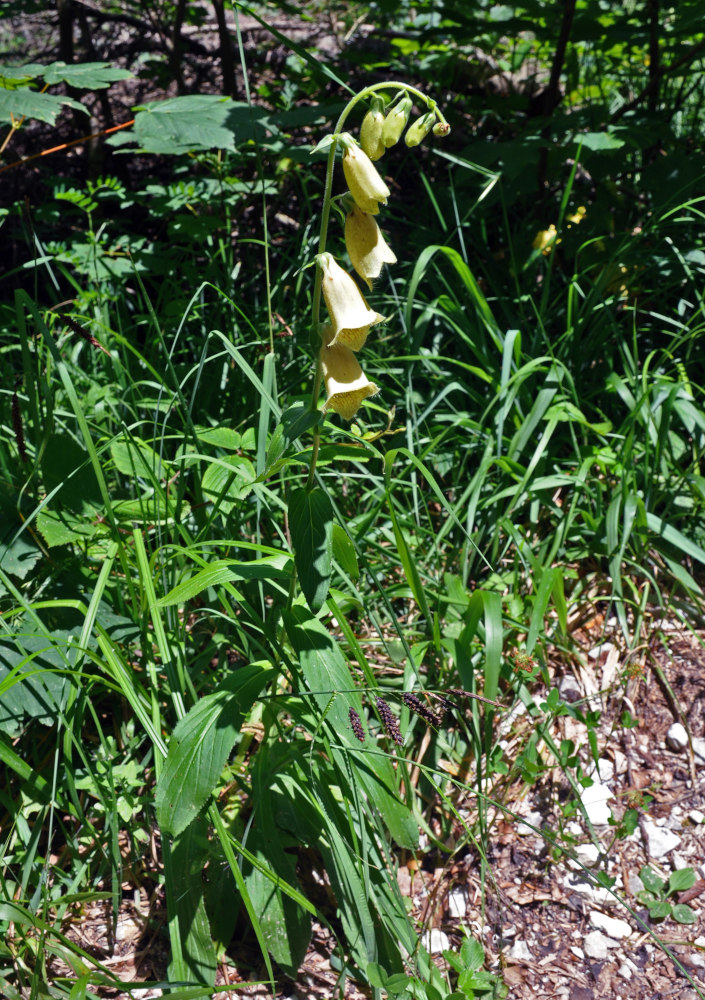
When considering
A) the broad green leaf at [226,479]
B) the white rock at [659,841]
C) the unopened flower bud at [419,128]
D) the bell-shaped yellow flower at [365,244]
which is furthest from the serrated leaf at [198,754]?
the white rock at [659,841]

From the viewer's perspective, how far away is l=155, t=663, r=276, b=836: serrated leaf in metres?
1.40

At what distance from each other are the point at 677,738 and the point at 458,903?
758mm

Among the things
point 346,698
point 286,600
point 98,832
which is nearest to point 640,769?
point 346,698

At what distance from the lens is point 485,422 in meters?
2.56

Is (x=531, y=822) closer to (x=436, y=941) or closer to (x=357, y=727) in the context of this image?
(x=436, y=941)

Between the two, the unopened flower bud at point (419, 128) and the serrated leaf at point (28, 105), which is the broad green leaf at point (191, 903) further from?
the serrated leaf at point (28, 105)

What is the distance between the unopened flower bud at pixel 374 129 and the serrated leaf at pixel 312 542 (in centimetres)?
58

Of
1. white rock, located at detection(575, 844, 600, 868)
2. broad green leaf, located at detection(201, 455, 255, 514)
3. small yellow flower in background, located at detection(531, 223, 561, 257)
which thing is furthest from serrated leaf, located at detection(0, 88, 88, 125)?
white rock, located at detection(575, 844, 600, 868)

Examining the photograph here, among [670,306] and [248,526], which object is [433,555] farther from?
[670,306]

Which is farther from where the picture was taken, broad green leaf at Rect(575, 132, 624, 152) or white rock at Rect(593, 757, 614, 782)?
broad green leaf at Rect(575, 132, 624, 152)

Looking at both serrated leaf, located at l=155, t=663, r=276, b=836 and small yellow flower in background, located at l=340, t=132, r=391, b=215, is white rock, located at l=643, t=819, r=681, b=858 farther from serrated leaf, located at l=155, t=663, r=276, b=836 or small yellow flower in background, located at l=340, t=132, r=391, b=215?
small yellow flower in background, located at l=340, t=132, r=391, b=215

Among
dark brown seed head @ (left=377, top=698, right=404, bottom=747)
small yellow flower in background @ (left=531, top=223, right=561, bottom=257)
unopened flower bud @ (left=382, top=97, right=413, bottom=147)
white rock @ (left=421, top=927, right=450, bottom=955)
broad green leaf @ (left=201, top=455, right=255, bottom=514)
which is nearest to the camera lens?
unopened flower bud @ (left=382, top=97, right=413, bottom=147)

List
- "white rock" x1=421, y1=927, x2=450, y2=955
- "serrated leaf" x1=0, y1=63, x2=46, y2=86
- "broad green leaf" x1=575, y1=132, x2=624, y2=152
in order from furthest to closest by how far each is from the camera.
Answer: "broad green leaf" x1=575, y1=132, x2=624, y2=152 → "serrated leaf" x1=0, y1=63, x2=46, y2=86 → "white rock" x1=421, y1=927, x2=450, y2=955

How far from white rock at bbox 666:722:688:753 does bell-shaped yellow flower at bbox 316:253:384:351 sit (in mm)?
1498
